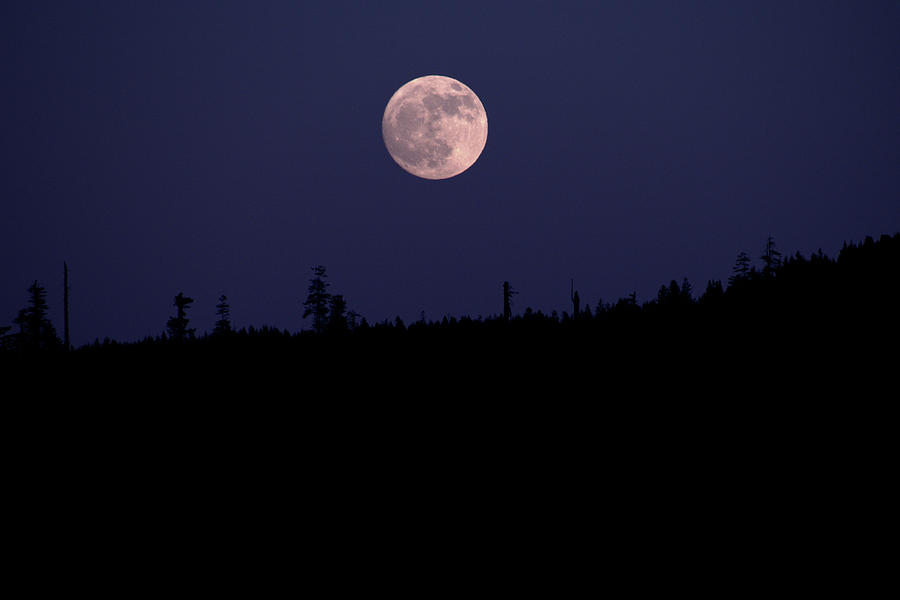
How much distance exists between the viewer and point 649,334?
924 cm

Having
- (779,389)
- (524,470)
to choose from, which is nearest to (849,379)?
(779,389)

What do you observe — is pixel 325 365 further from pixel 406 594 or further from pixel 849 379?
pixel 849 379

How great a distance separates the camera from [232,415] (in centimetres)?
1070

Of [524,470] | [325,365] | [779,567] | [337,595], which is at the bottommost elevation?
[337,595]

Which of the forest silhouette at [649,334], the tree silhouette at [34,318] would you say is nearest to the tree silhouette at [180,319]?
the tree silhouette at [34,318]

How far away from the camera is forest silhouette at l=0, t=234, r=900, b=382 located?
8.03 meters

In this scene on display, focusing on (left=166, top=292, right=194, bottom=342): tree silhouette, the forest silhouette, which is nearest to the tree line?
the forest silhouette

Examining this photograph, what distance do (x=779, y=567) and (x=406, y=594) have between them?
4307 mm

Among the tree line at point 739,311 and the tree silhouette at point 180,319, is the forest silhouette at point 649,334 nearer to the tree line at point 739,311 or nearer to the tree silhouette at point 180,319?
the tree line at point 739,311

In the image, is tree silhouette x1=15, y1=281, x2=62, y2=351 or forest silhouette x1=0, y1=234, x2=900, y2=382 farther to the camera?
tree silhouette x1=15, y1=281, x2=62, y2=351

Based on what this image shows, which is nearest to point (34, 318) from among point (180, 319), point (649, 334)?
point (180, 319)

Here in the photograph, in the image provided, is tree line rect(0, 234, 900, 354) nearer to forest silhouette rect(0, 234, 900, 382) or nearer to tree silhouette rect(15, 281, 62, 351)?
forest silhouette rect(0, 234, 900, 382)

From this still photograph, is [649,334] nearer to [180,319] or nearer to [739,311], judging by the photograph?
[739,311]

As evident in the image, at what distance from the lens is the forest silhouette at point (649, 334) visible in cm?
803
